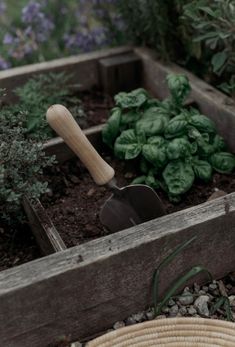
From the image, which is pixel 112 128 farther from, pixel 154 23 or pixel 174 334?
pixel 174 334

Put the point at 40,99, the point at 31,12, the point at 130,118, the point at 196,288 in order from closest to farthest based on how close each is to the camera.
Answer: the point at 196,288 → the point at 130,118 → the point at 40,99 → the point at 31,12

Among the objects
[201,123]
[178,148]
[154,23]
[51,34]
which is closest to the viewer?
[178,148]

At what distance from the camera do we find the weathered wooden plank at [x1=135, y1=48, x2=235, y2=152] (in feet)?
7.70

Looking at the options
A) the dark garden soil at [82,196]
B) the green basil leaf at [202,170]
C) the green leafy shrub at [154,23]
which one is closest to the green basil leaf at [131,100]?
the dark garden soil at [82,196]

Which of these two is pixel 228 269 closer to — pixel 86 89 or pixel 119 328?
pixel 119 328

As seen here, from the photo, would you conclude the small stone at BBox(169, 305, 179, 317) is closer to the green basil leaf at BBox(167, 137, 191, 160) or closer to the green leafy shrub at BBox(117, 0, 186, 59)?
the green basil leaf at BBox(167, 137, 191, 160)

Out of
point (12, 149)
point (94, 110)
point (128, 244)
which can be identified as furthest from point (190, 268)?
point (94, 110)

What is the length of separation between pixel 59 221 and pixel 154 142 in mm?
463

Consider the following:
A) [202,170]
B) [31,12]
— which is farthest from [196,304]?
[31,12]

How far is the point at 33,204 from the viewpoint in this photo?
204cm

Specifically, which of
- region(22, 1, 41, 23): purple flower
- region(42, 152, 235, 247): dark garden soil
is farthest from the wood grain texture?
region(22, 1, 41, 23): purple flower

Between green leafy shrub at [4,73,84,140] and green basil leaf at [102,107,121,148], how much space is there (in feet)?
0.65

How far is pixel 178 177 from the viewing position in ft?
6.98

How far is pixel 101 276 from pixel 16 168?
44 centimetres
